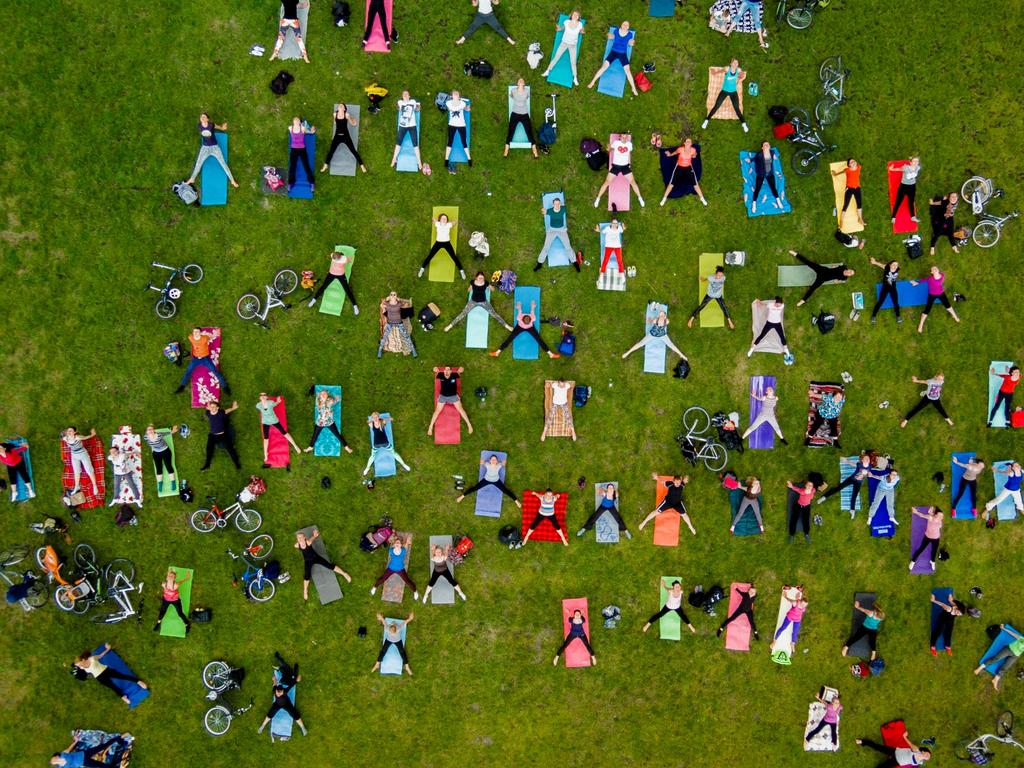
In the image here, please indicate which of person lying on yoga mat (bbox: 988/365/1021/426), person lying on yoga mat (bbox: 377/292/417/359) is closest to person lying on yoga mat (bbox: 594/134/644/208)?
person lying on yoga mat (bbox: 377/292/417/359)

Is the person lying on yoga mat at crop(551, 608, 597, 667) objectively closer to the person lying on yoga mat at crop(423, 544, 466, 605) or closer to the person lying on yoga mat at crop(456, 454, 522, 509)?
the person lying on yoga mat at crop(423, 544, 466, 605)

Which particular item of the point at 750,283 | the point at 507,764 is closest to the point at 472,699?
the point at 507,764

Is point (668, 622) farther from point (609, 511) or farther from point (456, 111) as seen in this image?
point (456, 111)

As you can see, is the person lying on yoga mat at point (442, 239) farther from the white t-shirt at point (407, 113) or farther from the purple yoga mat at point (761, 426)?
the purple yoga mat at point (761, 426)

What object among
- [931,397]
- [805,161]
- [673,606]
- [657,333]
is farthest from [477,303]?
[931,397]

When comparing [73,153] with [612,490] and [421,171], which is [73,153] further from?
[612,490]
